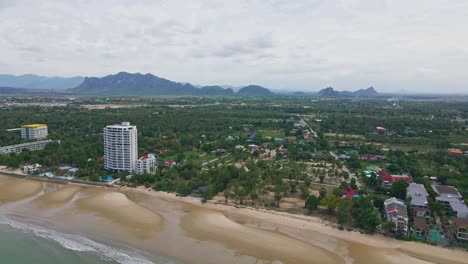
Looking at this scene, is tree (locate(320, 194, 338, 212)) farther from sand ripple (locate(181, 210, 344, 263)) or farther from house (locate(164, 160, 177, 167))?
house (locate(164, 160, 177, 167))

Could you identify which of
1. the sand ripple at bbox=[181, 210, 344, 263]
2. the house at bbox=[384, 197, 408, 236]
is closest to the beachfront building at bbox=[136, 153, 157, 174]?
the sand ripple at bbox=[181, 210, 344, 263]

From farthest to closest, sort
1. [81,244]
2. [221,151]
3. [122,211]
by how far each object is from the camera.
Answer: [221,151] → [122,211] → [81,244]

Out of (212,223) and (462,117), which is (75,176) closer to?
(212,223)

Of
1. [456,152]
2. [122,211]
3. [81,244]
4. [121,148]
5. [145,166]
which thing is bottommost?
[81,244]

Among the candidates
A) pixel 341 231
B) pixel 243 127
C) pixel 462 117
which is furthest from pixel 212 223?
pixel 462 117

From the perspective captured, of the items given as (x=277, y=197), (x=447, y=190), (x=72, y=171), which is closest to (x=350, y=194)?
(x=277, y=197)

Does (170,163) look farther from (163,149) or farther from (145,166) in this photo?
(163,149)
